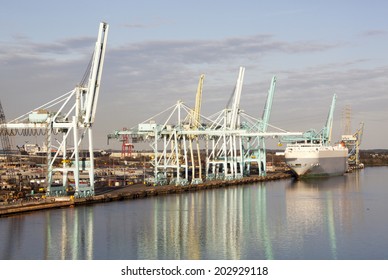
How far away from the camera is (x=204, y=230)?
25.5 metres

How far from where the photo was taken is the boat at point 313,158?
60.9m

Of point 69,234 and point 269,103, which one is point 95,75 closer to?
point 69,234

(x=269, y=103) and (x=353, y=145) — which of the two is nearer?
(x=269, y=103)

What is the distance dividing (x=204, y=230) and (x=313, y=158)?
1466 inches

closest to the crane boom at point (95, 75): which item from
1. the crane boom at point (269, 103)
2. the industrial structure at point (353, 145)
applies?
the crane boom at point (269, 103)

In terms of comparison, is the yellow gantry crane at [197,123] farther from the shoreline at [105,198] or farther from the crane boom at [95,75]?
the crane boom at [95,75]

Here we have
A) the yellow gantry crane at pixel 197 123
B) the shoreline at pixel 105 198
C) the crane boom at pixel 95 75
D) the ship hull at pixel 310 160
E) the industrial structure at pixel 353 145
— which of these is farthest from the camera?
the industrial structure at pixel 353 145

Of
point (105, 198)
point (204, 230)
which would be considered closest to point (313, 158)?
point (105, 198)

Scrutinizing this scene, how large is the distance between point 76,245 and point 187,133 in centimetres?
2422

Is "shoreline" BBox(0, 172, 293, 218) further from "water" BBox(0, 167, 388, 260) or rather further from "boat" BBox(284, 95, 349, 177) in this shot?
"boat" BBox(284, 95, 349, 177)

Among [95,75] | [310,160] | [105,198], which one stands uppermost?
[95,75]

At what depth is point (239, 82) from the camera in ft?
179

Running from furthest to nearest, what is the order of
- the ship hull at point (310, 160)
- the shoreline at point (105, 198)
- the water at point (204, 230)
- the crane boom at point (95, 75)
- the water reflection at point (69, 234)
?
the ship hull at point (310, 160) < the crane boom at point (95, 75) < the shoreline at point (105, 198) < the water at point (204, 230) < the water reflection at point (69, 234)
